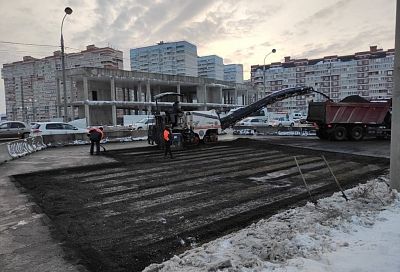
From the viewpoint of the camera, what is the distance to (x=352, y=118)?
23.5 m

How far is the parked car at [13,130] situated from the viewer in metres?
29.2

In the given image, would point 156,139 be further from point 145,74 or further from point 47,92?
point 47,92

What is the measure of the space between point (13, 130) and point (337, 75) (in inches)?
4197

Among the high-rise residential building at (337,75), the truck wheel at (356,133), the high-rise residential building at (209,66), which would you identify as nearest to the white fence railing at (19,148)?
the truck wheel at (356,133)

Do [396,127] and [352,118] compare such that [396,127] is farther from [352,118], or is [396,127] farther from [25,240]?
[352,118]

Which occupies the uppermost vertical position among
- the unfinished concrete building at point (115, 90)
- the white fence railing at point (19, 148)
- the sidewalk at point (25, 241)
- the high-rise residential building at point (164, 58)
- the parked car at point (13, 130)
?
the high-rise residential building at point (164, 58)

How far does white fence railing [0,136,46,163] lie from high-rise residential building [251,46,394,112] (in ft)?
288

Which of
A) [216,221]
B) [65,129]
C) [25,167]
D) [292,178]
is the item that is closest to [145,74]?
[65,129]

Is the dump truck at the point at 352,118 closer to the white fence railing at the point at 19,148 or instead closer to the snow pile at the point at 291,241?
the snow pile at the point at 291,241

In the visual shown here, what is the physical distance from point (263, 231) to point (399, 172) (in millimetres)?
3869

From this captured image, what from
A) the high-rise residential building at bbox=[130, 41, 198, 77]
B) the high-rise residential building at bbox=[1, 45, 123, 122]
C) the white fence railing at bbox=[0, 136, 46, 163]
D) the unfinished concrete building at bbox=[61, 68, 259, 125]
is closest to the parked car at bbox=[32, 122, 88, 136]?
the white fence railing at bbox=[0, 136, 46, 163]

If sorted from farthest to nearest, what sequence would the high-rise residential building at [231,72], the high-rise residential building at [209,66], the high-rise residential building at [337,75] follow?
the high-rise residential building at [231,72] → the high-rise residential building at [337,75] → the high-rise residential building at [209,66]

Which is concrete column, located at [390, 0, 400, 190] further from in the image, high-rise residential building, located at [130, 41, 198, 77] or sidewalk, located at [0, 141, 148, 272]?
high-rise residential building, located at [130, 41, 198, 77]

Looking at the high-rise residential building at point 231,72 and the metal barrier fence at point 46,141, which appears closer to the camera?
the metal barrier fence at point 46,141
